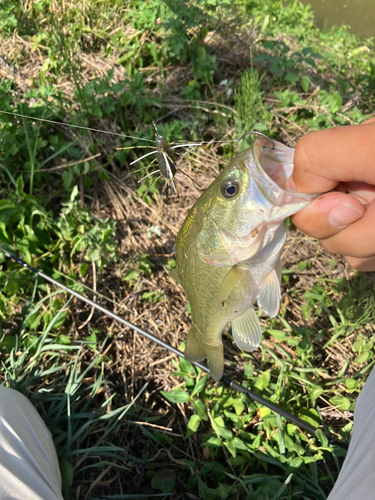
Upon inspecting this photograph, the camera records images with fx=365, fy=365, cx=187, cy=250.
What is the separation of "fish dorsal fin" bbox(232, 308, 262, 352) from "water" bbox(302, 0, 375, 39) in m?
8.06

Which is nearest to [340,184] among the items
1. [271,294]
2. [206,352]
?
[271,294]

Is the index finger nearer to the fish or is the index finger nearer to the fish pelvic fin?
the fish

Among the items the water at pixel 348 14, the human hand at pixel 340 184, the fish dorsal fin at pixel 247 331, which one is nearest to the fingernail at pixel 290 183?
the human hand at pixel 340 184

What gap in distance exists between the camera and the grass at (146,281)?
2.35m

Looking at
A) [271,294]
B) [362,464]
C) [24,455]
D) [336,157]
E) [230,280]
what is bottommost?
[24,455]

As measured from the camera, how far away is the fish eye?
1487 mm

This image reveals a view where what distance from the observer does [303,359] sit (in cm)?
267

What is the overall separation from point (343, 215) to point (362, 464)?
0.91 m

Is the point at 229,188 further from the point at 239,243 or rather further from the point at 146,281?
the point at 146,281

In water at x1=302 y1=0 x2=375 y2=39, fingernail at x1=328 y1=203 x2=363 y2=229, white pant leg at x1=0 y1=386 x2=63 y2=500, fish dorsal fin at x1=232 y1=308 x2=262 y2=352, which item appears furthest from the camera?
water at x1=302 y1=0 x2=375 y2=39

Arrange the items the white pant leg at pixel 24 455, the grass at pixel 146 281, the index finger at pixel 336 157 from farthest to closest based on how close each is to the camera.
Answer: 1. the grass at pixel 146 281
2. the white pant leg at pixel 24 455
3. the index finger at pixel 336 157

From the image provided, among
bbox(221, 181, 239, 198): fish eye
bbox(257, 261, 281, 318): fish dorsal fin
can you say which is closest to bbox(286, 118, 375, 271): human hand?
bbox(221, 181, 239, 198): fish eye

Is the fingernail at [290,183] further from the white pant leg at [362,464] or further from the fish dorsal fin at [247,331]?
the white pant leg at [362,464]

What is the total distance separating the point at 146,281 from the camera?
3199 mm
